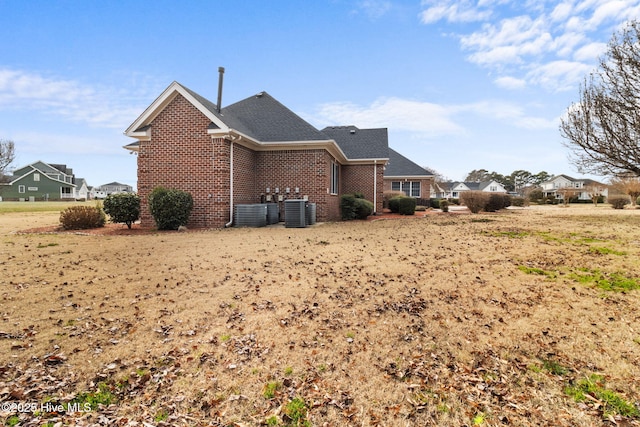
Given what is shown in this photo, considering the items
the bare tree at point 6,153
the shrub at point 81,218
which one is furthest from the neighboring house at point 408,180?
the bare tree at point 6,153

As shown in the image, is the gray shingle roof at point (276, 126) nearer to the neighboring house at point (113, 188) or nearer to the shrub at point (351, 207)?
the shrub at point (351, 207)

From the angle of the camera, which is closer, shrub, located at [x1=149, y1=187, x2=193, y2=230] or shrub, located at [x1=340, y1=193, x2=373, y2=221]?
shrub, located at [x1=149, y1=187, x2=193, y2=230]

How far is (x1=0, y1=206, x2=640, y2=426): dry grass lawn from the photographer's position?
260cm

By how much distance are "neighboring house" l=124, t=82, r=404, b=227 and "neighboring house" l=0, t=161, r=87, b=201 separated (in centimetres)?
6187

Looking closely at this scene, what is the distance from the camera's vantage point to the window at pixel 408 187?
2984cm

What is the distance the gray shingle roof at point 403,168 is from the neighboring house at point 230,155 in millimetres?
10583

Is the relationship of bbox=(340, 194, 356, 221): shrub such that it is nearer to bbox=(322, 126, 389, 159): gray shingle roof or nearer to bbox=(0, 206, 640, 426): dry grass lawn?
bbox=(322, 126, 389, 159): gray shingle roof

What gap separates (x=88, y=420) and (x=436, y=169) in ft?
285

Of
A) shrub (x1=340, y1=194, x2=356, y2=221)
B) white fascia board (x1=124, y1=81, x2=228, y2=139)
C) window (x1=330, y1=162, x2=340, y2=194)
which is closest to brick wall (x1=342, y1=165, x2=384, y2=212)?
window (x1=330, y1=162, x2=340, y2=194)

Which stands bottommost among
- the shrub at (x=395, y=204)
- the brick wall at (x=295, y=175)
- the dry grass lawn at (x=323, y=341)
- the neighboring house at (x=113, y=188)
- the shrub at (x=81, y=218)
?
the dry grass lawn at (x=323, y=341)

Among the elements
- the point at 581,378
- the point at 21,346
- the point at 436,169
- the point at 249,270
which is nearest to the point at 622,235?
the point at 581,378

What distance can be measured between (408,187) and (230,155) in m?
20.8

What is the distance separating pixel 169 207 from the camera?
11.7m

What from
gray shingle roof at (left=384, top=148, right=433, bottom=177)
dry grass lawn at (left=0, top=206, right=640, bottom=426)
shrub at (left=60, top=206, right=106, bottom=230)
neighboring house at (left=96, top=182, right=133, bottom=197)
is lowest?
dry grass lawn at (left=0, top=206, right=640, bottom=426)
